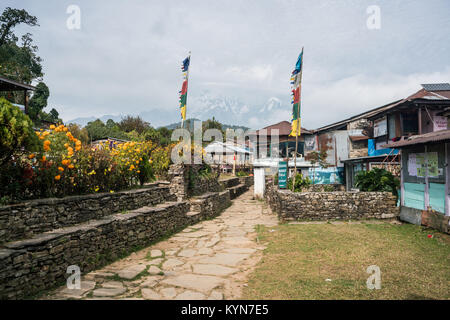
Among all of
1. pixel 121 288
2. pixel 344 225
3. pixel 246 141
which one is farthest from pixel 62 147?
pixel 246 141

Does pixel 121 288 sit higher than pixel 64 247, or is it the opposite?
pixel 64 247

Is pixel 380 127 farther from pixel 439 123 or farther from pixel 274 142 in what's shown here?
pixel 274 142

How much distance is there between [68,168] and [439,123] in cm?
1573

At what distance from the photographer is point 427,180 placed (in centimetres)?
838

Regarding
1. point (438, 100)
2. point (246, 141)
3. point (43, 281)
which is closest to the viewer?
point (43, 281)

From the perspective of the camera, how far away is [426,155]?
844 centimetres

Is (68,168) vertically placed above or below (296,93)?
below

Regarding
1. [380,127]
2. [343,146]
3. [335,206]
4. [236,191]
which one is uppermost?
[380,127]

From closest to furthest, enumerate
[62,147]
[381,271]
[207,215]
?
[381,271] < [62,147] < [207,215]

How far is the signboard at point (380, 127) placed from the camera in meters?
16.3

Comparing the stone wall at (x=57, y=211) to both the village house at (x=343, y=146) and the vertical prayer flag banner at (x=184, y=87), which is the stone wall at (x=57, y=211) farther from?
the village house at (x=343, y=146)

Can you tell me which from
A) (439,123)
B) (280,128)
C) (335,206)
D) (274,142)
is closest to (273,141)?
(274,142)

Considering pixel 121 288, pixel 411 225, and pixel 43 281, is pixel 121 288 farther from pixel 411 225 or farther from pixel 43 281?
pixel 411 225

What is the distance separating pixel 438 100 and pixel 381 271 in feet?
39.2
